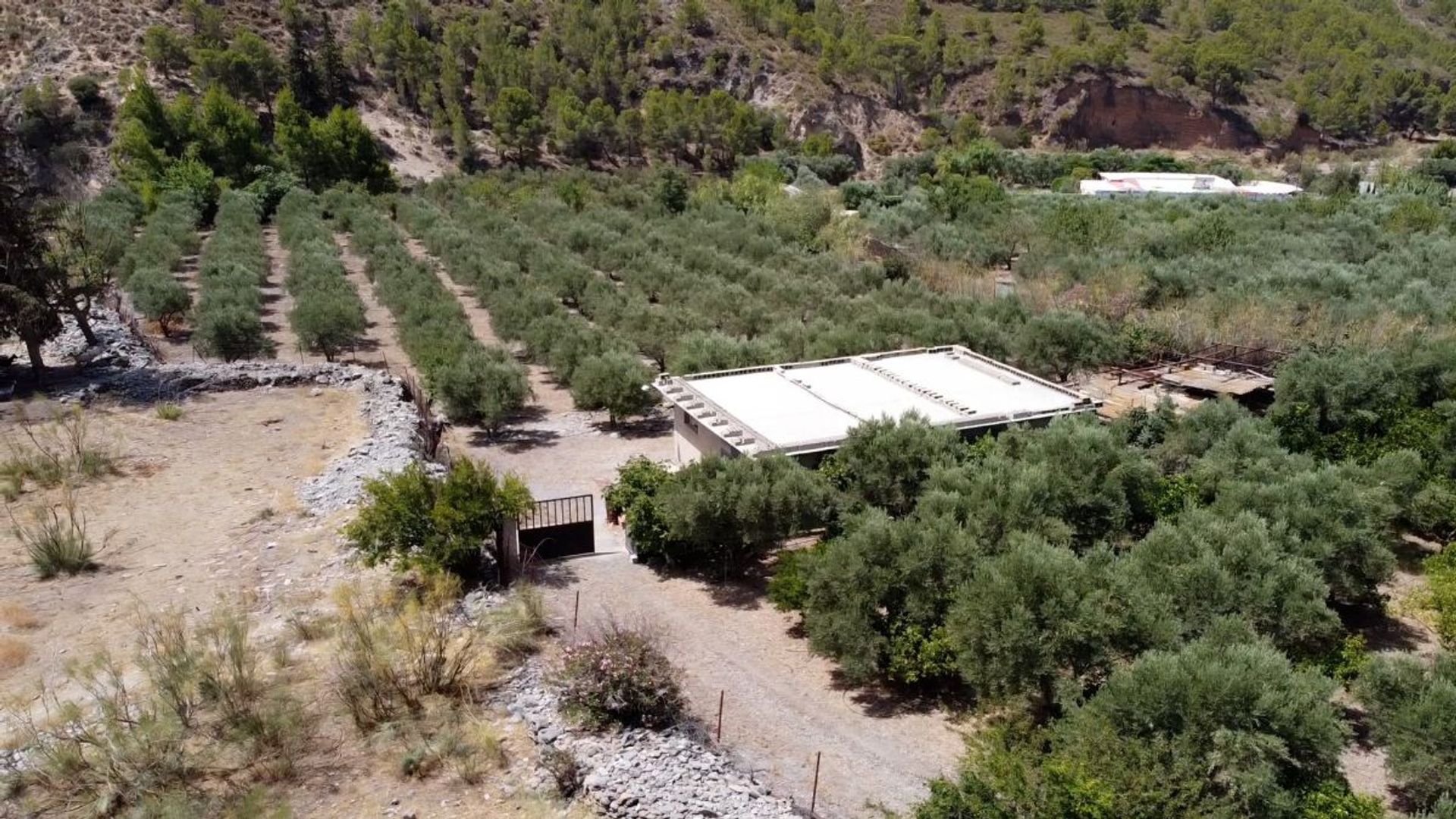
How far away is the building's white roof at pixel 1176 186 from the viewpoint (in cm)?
6581

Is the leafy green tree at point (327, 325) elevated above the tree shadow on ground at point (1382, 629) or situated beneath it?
elevated above

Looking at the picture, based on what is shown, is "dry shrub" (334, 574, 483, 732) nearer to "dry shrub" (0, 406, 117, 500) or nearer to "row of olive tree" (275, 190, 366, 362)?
"dry shrub" (0, 406, 117, 500)

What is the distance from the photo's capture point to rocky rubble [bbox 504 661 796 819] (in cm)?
1009

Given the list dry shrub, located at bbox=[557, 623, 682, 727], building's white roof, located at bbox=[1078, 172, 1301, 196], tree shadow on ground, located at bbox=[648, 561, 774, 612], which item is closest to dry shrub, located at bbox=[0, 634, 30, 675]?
dry shrub, located at bbox=[557, 623, 682, 727]

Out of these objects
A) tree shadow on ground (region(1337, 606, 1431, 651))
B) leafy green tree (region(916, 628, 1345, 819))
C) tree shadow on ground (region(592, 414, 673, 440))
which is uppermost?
leafy green tree (region(916, 628, 1345, 819))

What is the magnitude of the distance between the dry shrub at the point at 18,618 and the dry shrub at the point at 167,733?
1.92m

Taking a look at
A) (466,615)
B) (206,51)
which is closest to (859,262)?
(466,615)

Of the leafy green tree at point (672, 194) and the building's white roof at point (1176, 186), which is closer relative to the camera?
the leafy green tree at point (672, 194)

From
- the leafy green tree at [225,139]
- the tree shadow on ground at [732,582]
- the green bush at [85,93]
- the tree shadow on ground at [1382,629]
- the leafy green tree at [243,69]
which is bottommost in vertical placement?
the tree shadow on ground at [1382,629]

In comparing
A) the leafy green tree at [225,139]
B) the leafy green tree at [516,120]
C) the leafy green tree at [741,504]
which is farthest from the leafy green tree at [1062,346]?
the leafy green tree at [225,139]

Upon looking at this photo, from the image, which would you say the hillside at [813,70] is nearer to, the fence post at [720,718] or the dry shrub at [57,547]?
the dry shrub at [57,547]

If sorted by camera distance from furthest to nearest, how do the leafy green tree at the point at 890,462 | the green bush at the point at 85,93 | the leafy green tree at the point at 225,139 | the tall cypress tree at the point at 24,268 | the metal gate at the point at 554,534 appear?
the green bush at the point at 85,93 → the leafy green tree at the point at 225,139 → the tall cypress tree at the point at 24,268 → the leafy green tree at the point at 890,462 → the metal gate at the point at 554,534

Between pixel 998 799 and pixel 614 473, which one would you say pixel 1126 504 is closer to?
pixel 998 799

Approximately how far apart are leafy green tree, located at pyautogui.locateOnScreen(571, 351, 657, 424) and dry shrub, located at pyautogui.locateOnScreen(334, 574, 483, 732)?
413 inches
